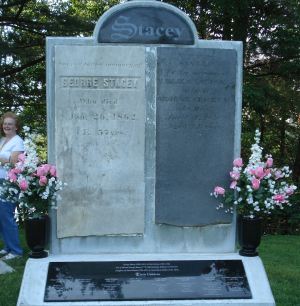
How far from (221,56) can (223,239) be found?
1.64 metres

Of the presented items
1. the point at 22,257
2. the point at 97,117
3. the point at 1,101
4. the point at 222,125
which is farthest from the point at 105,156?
the point at 1,101

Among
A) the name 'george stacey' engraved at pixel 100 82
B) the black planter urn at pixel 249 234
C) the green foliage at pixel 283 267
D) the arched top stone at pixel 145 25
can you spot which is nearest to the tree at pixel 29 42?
the green foliage at pixel 283 267

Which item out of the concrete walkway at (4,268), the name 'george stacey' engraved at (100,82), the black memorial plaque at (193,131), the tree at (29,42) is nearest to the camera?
the name 'george stacey' engraved at (100,82)

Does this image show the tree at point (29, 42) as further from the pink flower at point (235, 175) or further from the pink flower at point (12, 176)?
the pink flower at point (235, 175)

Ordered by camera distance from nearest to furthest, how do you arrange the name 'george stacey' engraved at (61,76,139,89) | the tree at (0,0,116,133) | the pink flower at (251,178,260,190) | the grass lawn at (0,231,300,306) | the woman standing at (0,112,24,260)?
the pink flower at (251,178,260,190), the name 'george stacey' engraved at (61,76,139,89), the grass lawn at (0,231,300,306), the woman standing at (0,112,24,260), the tree at (0,0,116,133)

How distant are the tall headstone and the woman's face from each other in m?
1.53

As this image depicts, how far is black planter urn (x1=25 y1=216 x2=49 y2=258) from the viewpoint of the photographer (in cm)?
442

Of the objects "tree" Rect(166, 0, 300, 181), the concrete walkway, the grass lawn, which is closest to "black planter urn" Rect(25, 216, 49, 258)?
the grass lawn

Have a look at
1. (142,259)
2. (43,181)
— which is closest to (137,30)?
(43,181)

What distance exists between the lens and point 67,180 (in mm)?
4641

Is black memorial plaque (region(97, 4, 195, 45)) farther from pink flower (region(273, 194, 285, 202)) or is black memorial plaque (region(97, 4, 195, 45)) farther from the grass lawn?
the grass lawn

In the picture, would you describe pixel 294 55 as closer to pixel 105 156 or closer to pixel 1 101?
pixel 1 101

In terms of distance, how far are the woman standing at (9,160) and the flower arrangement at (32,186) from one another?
4.07 feet

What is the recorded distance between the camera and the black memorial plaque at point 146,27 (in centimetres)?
463
